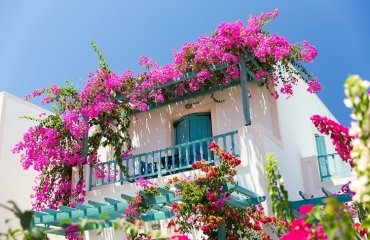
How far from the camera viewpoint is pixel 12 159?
14844mm

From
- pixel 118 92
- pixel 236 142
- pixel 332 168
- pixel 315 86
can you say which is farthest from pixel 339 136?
pixel 118 92

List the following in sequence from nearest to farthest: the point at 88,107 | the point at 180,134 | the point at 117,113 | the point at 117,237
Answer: the point at 117,237, the point at 88,107, the point at 117,113, the point at 180,134

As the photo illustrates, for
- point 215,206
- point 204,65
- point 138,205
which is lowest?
point 215,206

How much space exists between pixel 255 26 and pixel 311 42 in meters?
1.38

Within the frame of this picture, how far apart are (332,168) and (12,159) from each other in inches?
402

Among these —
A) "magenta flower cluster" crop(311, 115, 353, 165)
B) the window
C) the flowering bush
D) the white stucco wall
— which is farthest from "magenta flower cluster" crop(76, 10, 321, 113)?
the white stucco wall

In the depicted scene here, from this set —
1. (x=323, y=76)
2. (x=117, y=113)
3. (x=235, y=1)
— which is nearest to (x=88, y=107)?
(x=117, y=113)

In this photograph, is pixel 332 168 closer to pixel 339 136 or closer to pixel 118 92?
Result: pixel 118 92

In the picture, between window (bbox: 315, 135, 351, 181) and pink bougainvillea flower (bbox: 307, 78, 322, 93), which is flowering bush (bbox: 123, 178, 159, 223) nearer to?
window (bbox: 315, 135, 351, 181)

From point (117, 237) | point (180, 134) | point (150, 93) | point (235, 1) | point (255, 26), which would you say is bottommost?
point (117, 237)

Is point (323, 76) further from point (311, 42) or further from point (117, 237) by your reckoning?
point (117, 237)

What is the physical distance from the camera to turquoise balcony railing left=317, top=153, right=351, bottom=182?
10922mm

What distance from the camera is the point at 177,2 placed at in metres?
12.6

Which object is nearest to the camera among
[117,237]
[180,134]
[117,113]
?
[117,237]
